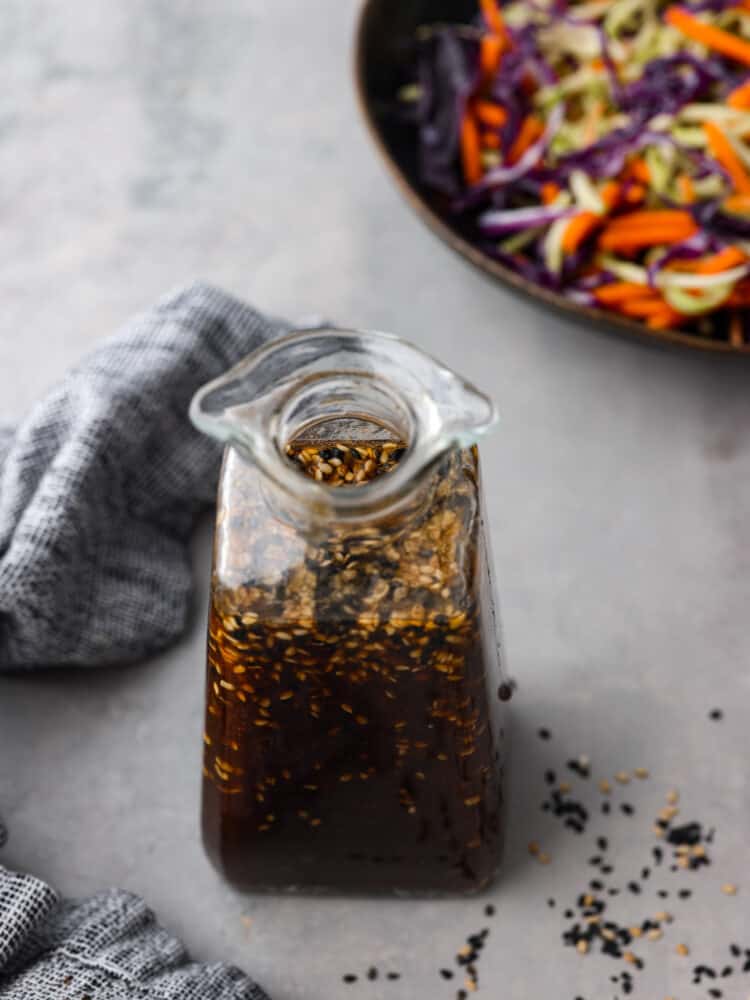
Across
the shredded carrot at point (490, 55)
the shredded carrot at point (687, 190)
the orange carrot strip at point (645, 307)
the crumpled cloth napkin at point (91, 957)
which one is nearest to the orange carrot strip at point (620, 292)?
the orange carrot strip at point (645, 307)

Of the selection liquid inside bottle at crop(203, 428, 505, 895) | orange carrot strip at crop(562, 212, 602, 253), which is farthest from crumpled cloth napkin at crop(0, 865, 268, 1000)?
orange carrot strip at crop(562, 212, 602, 253)

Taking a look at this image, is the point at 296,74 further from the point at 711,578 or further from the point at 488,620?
the point at 488,620

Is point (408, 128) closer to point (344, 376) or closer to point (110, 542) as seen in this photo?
point (110, 542)

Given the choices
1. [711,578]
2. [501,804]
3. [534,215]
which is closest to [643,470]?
[711,578]

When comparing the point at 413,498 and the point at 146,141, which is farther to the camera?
the point at 146,141

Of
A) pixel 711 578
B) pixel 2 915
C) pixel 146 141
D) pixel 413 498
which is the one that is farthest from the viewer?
pixel 146 141
